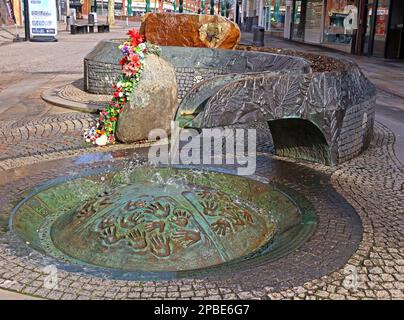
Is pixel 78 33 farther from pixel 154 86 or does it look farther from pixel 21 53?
pixel 154 86

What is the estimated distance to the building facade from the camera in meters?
20.6

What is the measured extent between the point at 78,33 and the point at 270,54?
27.3 metres

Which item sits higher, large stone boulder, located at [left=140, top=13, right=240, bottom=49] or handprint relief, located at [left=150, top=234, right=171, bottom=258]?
large stone boulder, located at [left=140, top=13, right=240, bottom=49]

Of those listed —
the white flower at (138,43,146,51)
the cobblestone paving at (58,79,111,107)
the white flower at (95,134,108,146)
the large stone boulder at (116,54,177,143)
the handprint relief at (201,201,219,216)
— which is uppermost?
the white flower at (138,43,146,51)

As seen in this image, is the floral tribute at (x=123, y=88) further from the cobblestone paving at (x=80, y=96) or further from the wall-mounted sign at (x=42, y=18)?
the wall-mounted sign at (x=42, y=18)

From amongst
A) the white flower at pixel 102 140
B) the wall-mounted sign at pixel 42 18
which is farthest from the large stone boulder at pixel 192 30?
the wall-mounted sign at pixel 42 18

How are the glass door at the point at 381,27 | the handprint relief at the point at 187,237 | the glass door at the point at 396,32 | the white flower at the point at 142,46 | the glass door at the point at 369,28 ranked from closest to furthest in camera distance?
the handprint relief at the point at 187,237, the white flower at the point at 142,46, the glass door at the point at 396,32, the glass door at the point at 381,27, the glass door at the point at 369,28

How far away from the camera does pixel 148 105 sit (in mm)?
7242

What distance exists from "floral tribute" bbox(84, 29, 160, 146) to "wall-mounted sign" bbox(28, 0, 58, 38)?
18067 millimetres

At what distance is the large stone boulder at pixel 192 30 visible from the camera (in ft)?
35.0

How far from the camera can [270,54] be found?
8938 mm

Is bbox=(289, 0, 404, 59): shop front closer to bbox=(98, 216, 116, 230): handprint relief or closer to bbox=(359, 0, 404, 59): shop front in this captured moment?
bbox=(359, 0, 404, 59): shop front

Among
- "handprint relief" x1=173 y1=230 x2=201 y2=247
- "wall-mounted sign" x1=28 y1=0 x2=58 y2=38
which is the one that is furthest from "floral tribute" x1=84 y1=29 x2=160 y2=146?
"wall-mounted sign" x1=28 y1=0 x2=58 y2=38

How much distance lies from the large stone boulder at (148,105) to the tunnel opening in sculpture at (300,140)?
1.96 metres
